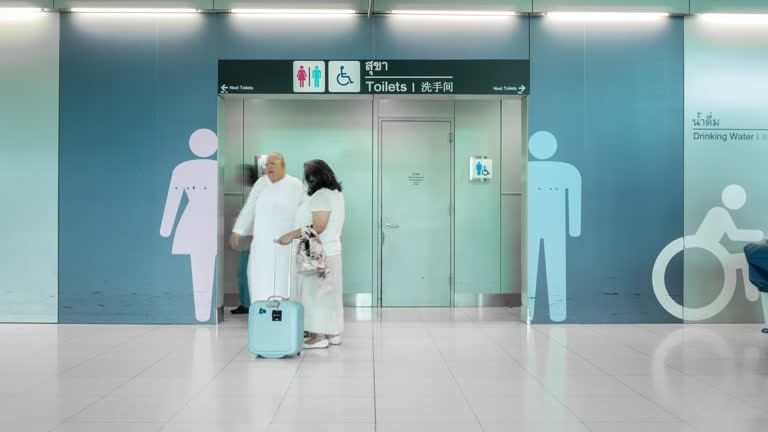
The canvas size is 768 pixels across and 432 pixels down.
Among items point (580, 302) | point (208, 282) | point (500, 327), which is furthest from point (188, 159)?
point (580, 302)

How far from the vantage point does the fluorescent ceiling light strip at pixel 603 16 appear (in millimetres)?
7582

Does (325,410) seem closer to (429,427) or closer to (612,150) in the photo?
(429,427)

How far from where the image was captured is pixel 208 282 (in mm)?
7441

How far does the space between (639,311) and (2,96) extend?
757cm

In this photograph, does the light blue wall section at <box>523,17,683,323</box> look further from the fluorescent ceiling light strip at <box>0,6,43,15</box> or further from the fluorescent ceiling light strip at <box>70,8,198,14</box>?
the fluorescent ceiling light strip at <box>0,6,43,15</box>

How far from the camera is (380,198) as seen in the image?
31.0 feet

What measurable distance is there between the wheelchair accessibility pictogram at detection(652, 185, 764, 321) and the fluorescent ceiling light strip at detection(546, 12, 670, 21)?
215cm

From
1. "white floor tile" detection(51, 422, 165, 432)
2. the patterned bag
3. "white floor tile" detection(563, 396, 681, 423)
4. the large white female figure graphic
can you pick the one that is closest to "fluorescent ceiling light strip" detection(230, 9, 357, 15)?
the large white female figure graphic

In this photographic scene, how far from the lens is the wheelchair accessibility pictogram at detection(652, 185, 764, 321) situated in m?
7.57

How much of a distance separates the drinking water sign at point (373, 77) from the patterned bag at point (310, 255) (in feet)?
7.10

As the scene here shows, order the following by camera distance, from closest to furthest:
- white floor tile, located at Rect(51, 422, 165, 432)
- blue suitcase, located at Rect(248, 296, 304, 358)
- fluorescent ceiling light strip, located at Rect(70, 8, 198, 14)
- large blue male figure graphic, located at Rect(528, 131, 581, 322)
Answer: white floor tile, located at Rect(51, 422, 165, 432) → blue suitcase, located at Rect(248, 296, 304, 358) → fluorescent ceiling light strip, located at Rect(70, 8, 198, 14) → large blue male figure graphic, located at Rect(528, 131, 581, 322)

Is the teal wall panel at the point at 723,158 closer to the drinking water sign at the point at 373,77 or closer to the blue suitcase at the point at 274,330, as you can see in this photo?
the drinking water sign at the point at 373,77

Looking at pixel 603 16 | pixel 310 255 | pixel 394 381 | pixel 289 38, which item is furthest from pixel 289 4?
pixel 394 381

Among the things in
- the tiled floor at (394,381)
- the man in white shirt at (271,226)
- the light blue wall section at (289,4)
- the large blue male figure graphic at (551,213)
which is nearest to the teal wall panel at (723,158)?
the tiled floor at (394,381)
